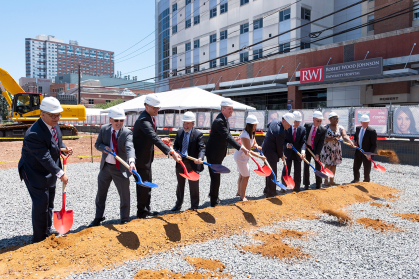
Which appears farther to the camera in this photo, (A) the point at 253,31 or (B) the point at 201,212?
(A) the point at 253,31

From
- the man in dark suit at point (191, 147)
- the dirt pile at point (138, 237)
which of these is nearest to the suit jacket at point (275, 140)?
the dirt pile at point (138, 237)

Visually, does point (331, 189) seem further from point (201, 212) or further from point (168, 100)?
point (168, 100)

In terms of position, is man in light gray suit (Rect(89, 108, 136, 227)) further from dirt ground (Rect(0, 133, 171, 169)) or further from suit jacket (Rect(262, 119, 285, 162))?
dirt ground (Rect(0, 133, 171, 169))

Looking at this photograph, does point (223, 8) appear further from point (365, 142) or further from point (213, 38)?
point (365, 142)

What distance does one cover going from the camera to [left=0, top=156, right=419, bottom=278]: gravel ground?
11.2ft

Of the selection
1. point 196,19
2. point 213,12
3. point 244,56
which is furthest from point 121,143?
point 196,19

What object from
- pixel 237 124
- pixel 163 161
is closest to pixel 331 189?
pixel 163 161

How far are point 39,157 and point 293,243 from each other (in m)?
3.55

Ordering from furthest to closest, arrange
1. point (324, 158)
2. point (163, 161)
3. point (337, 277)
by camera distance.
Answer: point (163, 161) → point (324, 158) → point (337, 277)

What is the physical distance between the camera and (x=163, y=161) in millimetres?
12945

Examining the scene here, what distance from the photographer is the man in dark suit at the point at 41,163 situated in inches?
149

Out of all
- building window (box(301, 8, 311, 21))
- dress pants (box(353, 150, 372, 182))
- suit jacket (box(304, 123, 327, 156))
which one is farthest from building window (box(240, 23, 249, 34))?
suit jacket (box(304, 123, 327, 156))

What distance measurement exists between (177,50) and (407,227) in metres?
50.7

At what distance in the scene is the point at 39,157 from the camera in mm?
3789
